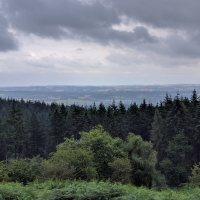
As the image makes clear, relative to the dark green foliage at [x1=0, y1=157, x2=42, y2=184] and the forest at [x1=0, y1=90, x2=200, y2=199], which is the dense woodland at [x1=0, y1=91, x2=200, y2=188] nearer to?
the forest at [x1=0, y1=90, x2=200, y2=199]

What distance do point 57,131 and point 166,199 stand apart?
43273 millimetres

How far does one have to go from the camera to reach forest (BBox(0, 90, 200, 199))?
20.1 m

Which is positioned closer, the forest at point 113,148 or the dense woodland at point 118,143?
the forest at point 113,148

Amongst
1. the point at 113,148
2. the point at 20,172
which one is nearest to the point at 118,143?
the point at 113,148

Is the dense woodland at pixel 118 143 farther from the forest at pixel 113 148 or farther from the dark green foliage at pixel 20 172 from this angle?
the dark green foliage at pixel 20 172

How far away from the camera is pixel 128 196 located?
398 inches

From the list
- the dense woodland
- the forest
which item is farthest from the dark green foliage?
the dense woodland

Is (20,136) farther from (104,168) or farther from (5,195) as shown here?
(5,195)

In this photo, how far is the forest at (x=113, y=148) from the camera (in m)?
20.1

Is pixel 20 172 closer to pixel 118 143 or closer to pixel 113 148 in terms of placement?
pixel 113 148

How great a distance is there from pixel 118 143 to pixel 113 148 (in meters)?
2.68

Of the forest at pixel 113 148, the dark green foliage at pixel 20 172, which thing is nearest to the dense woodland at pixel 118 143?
the forest at pixel 113 148

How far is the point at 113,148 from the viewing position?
2720 cm

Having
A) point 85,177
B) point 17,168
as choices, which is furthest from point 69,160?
point 17,168
